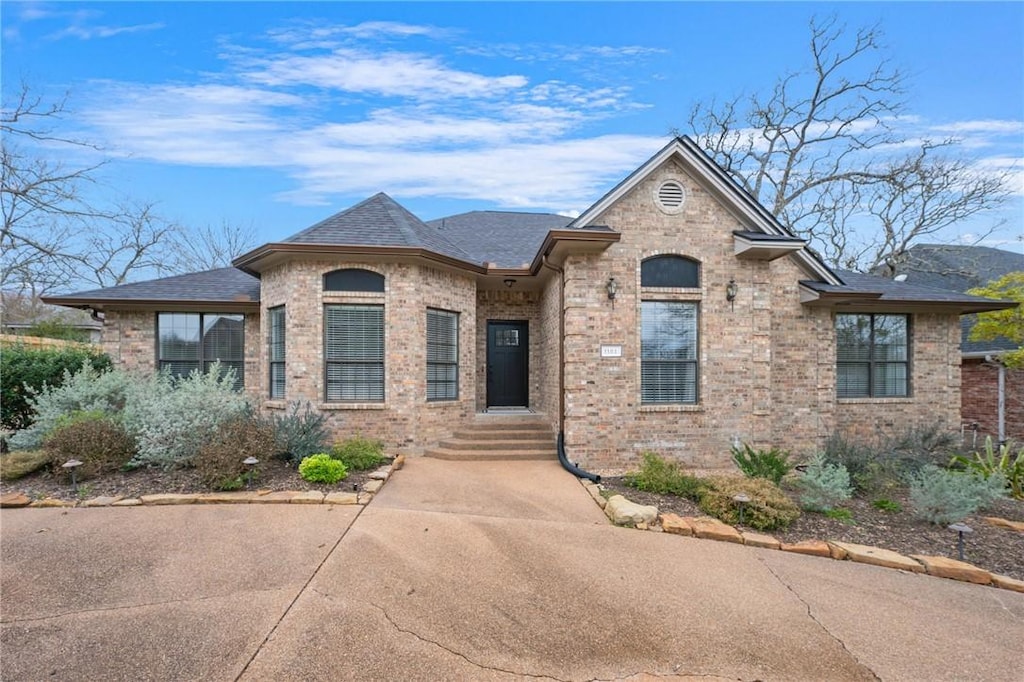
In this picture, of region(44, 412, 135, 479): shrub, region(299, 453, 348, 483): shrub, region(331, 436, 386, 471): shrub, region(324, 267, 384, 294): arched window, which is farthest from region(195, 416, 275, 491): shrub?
region(324, 267, 384, 294): arched window

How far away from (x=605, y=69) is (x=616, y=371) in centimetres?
723

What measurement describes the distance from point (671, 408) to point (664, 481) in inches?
76.5

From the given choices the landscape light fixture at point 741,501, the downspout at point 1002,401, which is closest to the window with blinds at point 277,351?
the landscape light fixture at point 741,501

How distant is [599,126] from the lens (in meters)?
12.6

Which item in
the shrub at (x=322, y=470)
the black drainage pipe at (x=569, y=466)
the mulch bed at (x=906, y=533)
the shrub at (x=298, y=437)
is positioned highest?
the shrub at (x=298, y=437)

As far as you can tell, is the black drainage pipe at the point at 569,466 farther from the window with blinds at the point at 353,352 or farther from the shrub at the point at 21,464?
the shrub at the point at 21,464

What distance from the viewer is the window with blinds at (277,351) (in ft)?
28.5

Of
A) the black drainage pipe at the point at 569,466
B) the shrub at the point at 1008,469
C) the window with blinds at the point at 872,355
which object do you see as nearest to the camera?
the shrub at the point at 1008,469

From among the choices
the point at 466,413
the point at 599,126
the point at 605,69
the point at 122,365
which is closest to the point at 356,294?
the point at 466,413

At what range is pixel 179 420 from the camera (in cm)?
636

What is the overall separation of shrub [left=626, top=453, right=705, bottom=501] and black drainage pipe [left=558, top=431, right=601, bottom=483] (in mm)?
524

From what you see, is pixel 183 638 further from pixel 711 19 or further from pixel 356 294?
pixel 711 19

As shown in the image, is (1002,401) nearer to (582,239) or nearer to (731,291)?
(731,291)

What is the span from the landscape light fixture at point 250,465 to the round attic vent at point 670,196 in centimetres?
715
